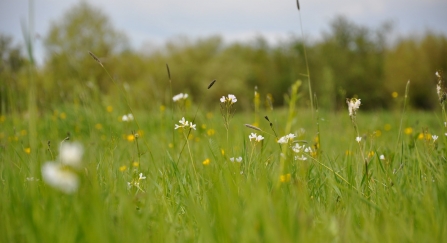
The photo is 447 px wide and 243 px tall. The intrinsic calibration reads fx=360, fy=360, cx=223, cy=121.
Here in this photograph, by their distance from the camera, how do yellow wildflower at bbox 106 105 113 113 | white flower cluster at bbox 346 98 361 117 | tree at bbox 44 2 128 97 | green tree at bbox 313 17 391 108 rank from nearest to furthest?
white flower cluster at bbox 346 98 361 117 < yellow wildflower at bbox 106 105 113 113 < tree at bbox 44 2 128 97 < green tree at bbox 313 17 391 108

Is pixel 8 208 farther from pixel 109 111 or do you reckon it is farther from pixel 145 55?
pixel 145 55

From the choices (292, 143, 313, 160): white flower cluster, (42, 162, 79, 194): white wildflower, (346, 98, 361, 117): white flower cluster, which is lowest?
(292, 143, 313, 160): white flower cluster

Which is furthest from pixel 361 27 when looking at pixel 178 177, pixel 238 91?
pixel 178 177

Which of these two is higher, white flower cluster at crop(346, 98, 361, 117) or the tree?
the tree

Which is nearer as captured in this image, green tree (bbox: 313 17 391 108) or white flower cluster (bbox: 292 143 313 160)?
white flower cluster (bbox: 292 143 313 160)

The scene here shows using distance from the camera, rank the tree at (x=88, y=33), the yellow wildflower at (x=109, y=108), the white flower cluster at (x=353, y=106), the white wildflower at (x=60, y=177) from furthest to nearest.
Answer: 1. the tree at (x=88, y=33)
2. the yellow wildflower at (x=109, y=108)
3. the white flower cluster at (x=353, y=106)
4. the white wildflower at (x=60, y=177)

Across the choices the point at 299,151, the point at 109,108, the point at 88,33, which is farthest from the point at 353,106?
the point at 88,33

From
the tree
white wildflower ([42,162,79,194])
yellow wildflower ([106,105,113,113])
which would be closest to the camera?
white wildflower ([42,162,79,194])

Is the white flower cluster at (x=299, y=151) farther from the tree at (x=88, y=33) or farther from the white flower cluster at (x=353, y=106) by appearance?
the tree at (x=88, y=33)

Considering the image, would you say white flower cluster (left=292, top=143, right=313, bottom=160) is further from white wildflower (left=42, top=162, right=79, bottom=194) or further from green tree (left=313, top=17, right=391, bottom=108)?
green tree (left=313, top=17, right=391, bottom=108)

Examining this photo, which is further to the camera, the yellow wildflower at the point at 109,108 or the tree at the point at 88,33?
the tree at the point at 88,33

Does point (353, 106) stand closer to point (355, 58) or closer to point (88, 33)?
point (88, 33)

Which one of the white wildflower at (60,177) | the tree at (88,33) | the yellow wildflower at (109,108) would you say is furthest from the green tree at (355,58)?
the white wildflower at (60,177)

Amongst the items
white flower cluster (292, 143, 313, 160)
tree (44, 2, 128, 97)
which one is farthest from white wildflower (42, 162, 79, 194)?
tree (44, 2, 128, 97)
